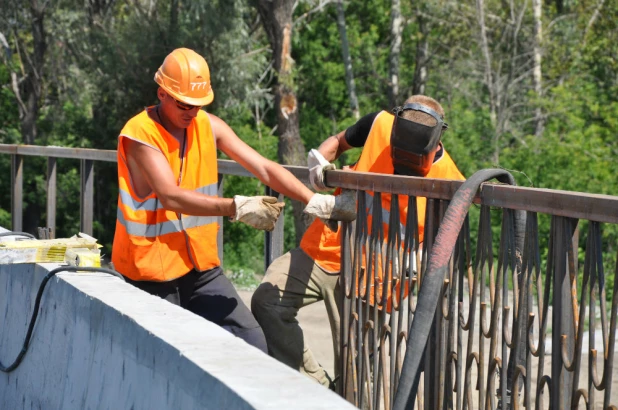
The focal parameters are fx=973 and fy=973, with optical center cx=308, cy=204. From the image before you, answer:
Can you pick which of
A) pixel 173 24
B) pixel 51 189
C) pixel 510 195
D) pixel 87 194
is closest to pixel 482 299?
pixel 510 195

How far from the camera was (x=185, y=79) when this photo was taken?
481 cm

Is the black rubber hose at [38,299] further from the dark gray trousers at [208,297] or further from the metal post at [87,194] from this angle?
the metal post at [87,194]

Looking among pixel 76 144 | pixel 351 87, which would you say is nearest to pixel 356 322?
pixel 76 144

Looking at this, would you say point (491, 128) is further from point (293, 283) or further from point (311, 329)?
point (293, 283)

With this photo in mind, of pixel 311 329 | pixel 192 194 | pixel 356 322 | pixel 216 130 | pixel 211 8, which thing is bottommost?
pixel 311 329

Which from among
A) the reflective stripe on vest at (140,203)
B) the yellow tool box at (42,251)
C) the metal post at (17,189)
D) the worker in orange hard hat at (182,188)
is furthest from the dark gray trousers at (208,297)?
the metal post at (17,189)

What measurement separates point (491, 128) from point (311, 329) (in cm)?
1630

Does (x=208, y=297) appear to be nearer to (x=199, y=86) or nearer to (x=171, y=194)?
(x=171, y=194)

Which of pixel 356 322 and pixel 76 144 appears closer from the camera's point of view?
pixel 356 322

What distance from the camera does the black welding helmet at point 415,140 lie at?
4.56m

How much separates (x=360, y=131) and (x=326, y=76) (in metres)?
32.9

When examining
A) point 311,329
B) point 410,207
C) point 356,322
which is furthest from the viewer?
point 311,329

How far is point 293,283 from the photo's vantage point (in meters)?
5.03

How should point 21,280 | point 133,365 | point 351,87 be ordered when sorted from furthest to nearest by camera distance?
1. point 351,87
2. point 21,280
3. point 133,365
